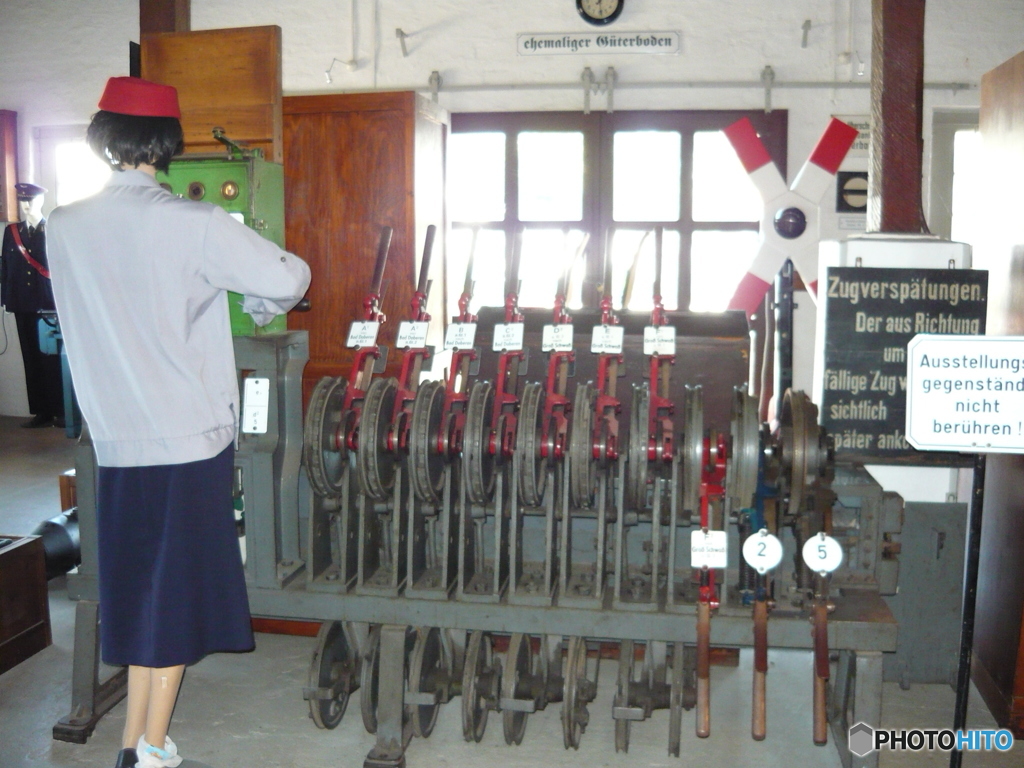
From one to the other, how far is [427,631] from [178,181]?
5.29 feet

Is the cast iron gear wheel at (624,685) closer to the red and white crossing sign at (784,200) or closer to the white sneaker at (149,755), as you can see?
the white sneaker at (149,755)

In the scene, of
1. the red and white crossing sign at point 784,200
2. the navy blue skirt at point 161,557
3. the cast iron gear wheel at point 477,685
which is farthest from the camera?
the red and white crossing sign at point 784,200

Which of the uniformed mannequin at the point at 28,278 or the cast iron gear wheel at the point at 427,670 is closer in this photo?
the cast iron gear wheel at the point at 427,670

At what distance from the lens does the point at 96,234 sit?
1.95m

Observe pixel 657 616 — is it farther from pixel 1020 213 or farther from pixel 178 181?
pixel 178 181

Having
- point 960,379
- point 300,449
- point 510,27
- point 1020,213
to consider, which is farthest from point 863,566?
point 510,27

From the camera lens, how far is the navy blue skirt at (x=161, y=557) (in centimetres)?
205

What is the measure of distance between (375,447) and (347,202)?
64.4 inches

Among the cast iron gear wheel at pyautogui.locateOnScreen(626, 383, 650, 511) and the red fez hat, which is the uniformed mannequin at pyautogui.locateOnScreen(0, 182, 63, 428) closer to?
the red fez hat

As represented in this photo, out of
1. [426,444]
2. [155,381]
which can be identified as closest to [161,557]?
[155,381]

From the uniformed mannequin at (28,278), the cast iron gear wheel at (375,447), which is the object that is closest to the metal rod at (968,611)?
the cast iron gear wheel at (375,447)

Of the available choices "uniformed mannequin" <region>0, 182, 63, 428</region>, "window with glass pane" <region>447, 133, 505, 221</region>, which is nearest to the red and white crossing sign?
"window with glass pane" <region>447, 133, 505, 221</region>

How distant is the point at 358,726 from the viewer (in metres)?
2.87

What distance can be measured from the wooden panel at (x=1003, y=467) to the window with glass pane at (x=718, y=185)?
2.78 meters
